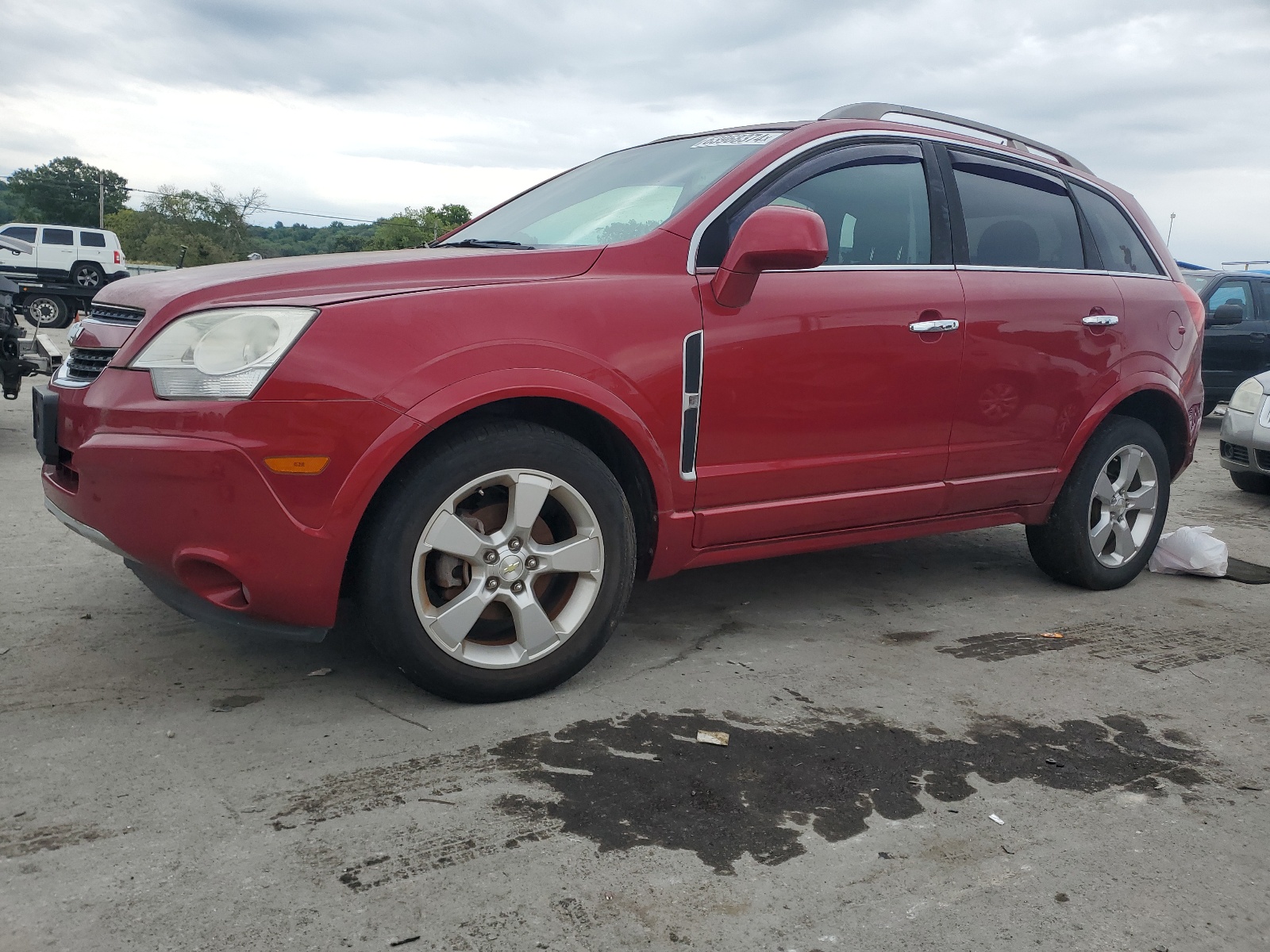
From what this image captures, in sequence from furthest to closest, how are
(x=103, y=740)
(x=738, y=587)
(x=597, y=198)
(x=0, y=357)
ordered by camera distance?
1. (x=0, y=357)
2. (x=738, y=587)
3. (x=597, y=198)
4. (x=103, y=740)

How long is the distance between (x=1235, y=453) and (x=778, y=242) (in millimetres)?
5530

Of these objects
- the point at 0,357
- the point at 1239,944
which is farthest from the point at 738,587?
the point at 0,357

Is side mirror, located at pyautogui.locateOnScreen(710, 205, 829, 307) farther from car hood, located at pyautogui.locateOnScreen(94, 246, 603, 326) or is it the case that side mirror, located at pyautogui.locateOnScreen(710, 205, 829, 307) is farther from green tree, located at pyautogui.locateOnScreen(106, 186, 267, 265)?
green tree, located at pyautogui.locateOnScreen(106, 186, 267, 265)

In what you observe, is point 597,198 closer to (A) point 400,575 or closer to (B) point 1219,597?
(A) point 400,575

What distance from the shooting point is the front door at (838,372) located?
3.37 metres

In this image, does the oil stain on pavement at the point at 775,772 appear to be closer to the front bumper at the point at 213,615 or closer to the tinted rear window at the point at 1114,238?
the front bumper at the point at 213,615

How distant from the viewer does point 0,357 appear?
7.49m

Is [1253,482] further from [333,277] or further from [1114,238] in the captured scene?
[333,277]

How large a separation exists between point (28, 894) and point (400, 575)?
1090 millimetres

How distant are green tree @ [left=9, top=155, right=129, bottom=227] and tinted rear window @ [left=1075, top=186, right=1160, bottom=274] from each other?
88972 millimetres

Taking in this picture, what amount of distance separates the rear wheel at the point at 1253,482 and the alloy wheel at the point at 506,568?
247 inches

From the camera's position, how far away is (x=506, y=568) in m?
2.99

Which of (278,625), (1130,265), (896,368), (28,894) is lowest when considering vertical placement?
(28,894)

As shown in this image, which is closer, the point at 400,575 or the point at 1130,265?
the point at 400,575
